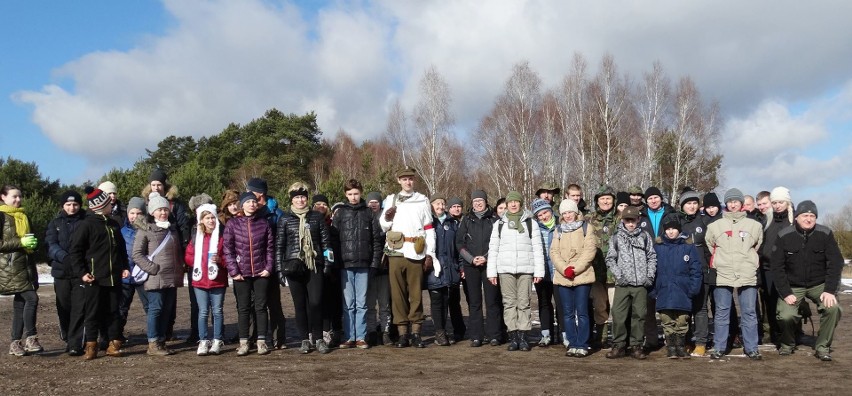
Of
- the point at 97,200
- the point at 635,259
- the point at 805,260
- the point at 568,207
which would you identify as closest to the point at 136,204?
the point at 97,200

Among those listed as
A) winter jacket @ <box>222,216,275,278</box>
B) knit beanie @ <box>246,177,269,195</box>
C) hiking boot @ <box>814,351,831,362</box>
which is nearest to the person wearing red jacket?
winter jacket @ <box>222,216,275,278</box>

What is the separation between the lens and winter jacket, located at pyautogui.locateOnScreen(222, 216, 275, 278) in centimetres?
825

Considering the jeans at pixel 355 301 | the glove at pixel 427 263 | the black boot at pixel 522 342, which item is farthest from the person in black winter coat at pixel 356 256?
the black boot at pixel 522 342

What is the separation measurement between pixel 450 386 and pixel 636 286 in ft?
9.01

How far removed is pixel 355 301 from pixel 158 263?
7.78ft

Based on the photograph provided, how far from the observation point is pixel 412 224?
29.4 ft

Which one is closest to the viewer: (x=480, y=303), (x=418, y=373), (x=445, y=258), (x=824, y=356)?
(x=418, y=373)

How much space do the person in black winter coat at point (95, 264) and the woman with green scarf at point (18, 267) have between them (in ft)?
2.52

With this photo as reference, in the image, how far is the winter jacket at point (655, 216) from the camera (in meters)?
8.47

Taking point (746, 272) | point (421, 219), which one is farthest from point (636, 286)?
point (421, 219)

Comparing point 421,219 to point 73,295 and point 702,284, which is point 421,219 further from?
point 73,295

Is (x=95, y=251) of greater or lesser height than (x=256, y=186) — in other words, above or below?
below

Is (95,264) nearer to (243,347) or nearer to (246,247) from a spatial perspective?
(246,247)

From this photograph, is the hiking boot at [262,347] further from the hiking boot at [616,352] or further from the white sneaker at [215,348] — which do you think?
the hiking boot at [616,352]
